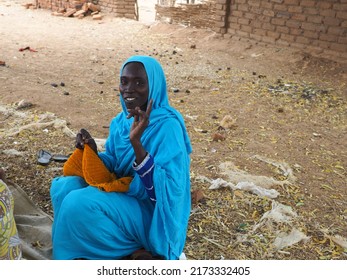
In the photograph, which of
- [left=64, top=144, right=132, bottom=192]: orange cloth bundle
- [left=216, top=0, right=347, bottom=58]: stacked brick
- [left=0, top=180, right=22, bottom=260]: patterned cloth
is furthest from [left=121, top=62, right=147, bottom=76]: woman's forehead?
[left=216, top=0, right=347, bottom=58]: stacked brick

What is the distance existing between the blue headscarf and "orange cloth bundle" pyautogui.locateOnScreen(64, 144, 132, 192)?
0.10 meters

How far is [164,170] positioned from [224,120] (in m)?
3.18

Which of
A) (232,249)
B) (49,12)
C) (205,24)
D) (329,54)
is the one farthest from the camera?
(49,12)

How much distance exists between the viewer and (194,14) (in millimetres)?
11383

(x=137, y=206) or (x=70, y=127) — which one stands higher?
(x=137, y=206)

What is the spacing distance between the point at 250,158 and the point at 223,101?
1977 mm

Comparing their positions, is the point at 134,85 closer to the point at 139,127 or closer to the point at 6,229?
the point at 139,127

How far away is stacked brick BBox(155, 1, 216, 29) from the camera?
1110cm

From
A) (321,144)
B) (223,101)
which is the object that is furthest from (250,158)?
(223,101)

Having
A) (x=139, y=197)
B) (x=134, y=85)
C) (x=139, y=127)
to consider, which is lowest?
(x=139, y=197)

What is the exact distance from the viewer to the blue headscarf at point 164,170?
7.64ft

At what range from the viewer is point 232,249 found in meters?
3.05

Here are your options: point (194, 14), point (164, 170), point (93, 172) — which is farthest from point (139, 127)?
point (194, 14)
